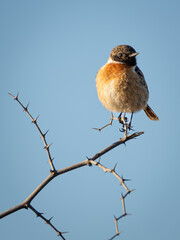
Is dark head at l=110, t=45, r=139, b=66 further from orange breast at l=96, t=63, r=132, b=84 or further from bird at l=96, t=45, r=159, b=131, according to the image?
orange breast at l=96, t=63, r=132, b=84

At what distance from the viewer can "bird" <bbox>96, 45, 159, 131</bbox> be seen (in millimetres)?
5520

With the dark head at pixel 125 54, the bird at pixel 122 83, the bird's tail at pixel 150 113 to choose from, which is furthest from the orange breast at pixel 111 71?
the bird's tail at pixel 150 113

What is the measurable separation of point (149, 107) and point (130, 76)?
1.63 m

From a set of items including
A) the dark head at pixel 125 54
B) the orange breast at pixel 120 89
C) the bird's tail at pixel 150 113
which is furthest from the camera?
the bird's tail at pixel 150 113

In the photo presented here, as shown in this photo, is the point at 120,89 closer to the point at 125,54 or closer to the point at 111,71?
the point at 111,71

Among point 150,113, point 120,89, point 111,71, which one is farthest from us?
point 150,113

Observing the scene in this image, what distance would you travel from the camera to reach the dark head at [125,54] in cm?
572

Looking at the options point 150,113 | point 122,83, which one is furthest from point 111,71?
point 150,113

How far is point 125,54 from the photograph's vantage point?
575 cm

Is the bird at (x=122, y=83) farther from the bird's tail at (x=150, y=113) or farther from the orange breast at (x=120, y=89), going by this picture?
the bird's tail at (x=150, y=113)

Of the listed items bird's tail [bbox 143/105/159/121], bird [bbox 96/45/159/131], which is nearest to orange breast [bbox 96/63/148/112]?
bird [bbox 96/45/159/131]

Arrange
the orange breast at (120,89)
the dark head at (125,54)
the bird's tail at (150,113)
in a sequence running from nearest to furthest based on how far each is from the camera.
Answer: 1. the orange breast at (120,89)
2. the dark head at (125,54)
3. the bird's tail at (150,113)

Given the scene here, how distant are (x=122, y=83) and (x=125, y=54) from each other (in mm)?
597

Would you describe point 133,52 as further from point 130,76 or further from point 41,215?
point 41,215
